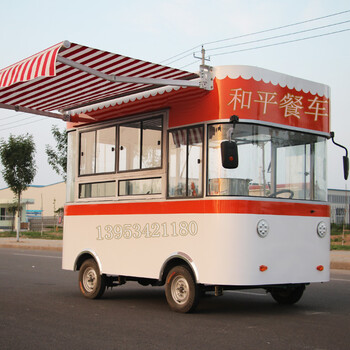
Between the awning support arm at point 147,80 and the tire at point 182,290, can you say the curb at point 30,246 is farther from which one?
the awning support arm at point 147,80

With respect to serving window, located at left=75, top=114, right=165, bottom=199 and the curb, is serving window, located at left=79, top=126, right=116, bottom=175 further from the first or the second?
the curb

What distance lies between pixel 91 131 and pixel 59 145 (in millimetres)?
20028

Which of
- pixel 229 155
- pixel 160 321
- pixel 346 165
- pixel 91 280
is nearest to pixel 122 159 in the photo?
pixel 91 280

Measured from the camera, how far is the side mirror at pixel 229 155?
7.88m

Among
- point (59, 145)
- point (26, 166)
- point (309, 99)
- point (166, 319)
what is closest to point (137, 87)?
point (309, 99)

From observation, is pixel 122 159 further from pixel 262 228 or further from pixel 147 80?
pixel 262 228

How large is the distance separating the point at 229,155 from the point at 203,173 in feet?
2.43

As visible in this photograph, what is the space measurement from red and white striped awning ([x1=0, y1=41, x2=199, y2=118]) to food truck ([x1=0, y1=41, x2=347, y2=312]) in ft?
0.09

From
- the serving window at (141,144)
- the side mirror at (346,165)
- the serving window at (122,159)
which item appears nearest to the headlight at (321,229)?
the side mirror at (346,165)

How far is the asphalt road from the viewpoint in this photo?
6.66 meters

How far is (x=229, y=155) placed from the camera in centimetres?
789

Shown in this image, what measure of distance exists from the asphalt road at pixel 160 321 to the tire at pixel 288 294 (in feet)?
0.37

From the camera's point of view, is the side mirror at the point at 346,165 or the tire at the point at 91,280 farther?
the tire at the point at 91,280

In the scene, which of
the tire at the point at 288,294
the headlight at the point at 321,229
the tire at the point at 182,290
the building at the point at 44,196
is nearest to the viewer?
the tire at the point at 182,290
